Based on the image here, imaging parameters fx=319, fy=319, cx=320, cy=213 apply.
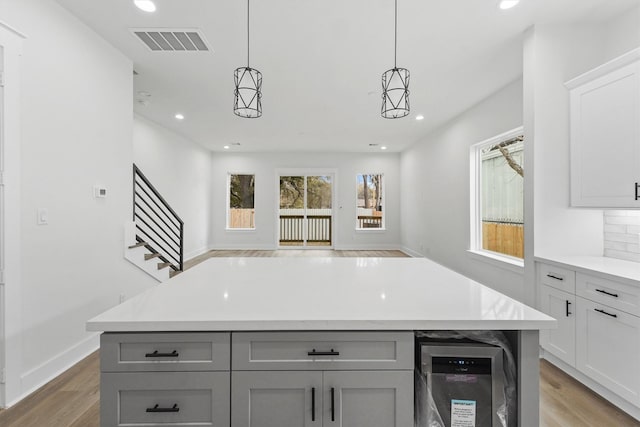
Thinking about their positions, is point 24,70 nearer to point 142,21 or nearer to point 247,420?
point 142,21

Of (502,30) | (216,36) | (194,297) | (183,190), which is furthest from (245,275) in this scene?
(183,190)

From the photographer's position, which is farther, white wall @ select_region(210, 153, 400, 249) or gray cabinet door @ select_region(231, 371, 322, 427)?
white wall @ select_region(210, 153, 400, 249)

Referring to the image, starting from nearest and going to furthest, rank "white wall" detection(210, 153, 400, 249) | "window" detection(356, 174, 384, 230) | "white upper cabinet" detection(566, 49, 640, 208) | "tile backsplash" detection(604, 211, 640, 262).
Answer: "white upper cabinet" detection(566, 49, 640, 208) → "tile backsplash" detection(604, 211, 640, 262) → "white wall" detection(210, 153, 400, 249) → "window" detection(356, 174, 384, 230)

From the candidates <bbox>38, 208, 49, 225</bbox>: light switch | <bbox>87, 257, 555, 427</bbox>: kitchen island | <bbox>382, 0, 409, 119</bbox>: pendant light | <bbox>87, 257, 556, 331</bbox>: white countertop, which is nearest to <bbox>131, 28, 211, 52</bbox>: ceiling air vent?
<bbox>38, 208, 49, 225</bbox>: light switch

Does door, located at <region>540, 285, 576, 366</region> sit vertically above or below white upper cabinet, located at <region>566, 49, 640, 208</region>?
below

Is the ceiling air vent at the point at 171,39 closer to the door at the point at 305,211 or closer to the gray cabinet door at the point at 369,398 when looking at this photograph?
the gray cabinet door at the point at 369,398

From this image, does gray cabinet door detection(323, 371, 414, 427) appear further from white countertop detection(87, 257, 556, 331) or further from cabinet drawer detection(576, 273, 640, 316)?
cabinet drawer detection(576, 273, 640, 316)

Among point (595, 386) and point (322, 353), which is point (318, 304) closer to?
point (322, 353)

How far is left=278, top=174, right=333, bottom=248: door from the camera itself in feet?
28.6

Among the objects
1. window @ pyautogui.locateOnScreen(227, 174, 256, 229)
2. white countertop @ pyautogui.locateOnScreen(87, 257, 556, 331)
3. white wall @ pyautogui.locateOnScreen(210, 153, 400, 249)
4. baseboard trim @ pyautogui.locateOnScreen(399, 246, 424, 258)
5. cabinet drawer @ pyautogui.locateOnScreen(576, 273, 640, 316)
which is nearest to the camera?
white countertop @ pyautogui.locateOnScreen(87, 257, 556, 331)

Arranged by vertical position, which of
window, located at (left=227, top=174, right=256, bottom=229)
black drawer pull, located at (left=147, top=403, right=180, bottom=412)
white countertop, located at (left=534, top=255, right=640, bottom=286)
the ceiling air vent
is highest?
the ceiling air vent

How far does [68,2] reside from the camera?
244cm

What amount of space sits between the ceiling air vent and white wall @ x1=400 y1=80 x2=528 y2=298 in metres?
3.56

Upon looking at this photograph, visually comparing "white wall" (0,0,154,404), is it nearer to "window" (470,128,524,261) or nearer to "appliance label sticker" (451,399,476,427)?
"appliance label sticker" (451,399,476,427)
